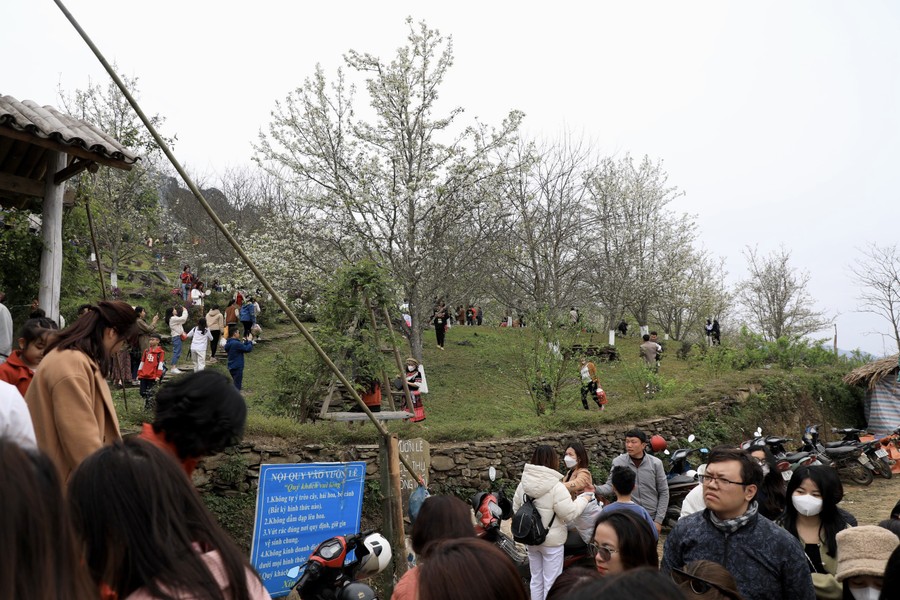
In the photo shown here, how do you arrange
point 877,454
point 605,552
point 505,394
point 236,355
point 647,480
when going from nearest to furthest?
point 605,552 < point 647,480 < point 877,454 < point 236,355 < point 505,394

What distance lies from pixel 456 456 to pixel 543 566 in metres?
3.68

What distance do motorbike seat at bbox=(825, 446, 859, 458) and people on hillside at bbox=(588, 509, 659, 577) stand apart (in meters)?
10.5

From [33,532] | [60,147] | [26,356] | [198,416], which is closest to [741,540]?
[198,416]

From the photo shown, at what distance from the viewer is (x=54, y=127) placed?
6367 mm

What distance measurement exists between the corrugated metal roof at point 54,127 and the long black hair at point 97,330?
3815 millimetres

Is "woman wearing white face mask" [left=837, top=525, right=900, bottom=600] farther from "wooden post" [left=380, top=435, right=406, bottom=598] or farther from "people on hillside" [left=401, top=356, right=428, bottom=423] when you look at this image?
"people on hillside" [left=401, top=356, right=428, bottom=423]

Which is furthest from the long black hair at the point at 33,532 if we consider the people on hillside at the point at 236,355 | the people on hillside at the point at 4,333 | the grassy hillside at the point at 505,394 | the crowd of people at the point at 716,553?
the people on hillside at the point at 236,355

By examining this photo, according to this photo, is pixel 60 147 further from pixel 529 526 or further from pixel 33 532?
pixel 33 532

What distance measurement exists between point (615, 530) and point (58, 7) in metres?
3.70

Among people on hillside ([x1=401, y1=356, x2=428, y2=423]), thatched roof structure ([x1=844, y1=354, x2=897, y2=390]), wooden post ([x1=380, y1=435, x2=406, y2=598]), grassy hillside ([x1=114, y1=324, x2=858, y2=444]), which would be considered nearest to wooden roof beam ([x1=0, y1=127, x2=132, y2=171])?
grassy hillside ([x1=114, y1=324, x2=858, y2=444])

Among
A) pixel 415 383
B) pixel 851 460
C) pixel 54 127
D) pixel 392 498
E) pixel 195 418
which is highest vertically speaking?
pixel 54 127

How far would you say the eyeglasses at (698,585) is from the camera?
8.47ft

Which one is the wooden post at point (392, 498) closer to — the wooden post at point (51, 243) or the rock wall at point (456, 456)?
the rock wall at point (456, 456)

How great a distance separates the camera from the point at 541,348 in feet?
43.0
